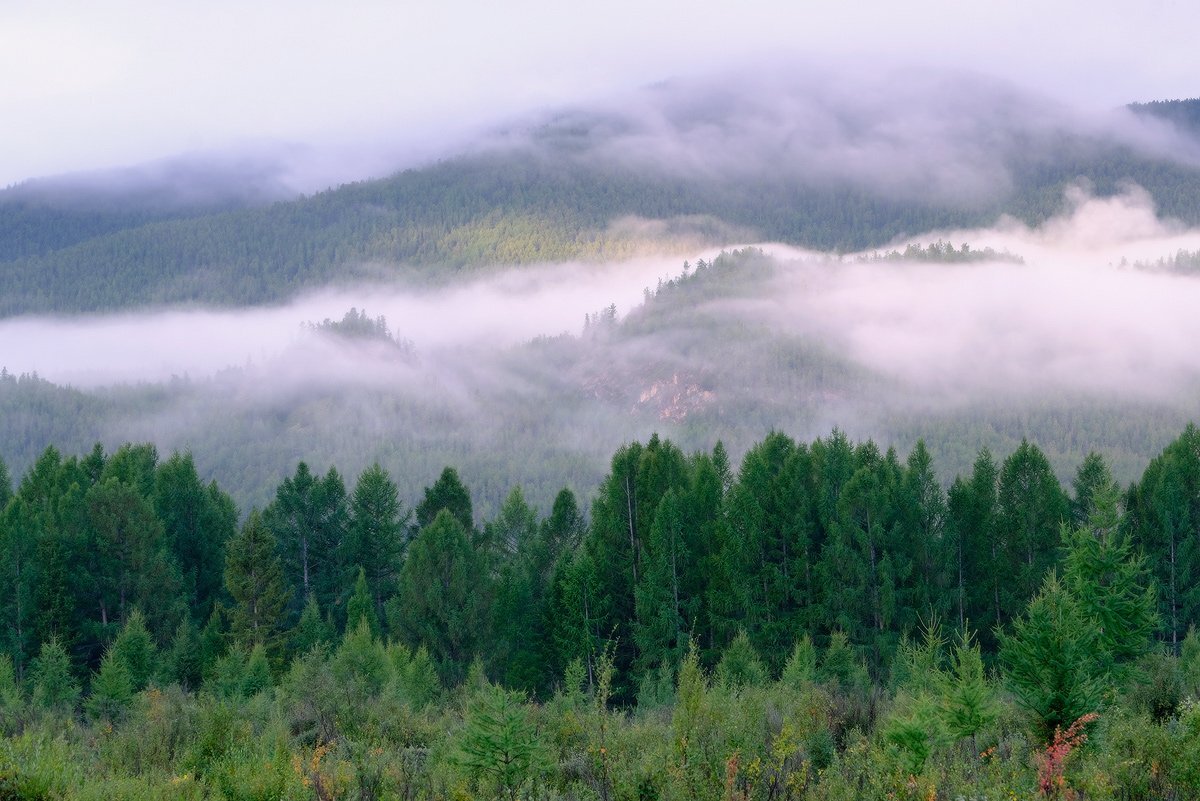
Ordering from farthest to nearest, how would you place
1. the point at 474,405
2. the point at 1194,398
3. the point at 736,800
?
the point at 474,405 → the point at 1194,398 → the point at 736,800

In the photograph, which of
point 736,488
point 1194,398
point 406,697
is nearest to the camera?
point 406,697

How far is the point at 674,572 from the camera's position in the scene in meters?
50.3

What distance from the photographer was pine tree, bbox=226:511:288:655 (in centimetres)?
4997

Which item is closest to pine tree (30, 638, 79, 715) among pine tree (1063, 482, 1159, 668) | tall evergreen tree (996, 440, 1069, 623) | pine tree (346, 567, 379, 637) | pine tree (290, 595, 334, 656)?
pine tree (290, 595, 334, 656)

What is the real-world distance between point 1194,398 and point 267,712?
16360cm

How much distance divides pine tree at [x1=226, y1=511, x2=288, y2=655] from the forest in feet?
0.44

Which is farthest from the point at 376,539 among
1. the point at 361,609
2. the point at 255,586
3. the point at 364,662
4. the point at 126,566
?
the point at 364,662

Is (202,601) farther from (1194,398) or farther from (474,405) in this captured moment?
(1194,398)

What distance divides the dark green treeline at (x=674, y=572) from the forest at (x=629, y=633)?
15 cm

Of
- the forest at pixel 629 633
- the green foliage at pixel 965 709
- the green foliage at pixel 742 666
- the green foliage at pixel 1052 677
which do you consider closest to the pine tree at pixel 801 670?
the forest at pixel 629 633

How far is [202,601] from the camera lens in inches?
2311

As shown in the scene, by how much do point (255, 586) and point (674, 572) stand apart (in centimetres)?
1847

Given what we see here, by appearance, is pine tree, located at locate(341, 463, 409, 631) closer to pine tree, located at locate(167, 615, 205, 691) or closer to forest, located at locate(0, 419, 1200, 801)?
forest, located at locate(0, 419, 1200, 801)

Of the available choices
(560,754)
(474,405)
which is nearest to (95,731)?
(560,754)
